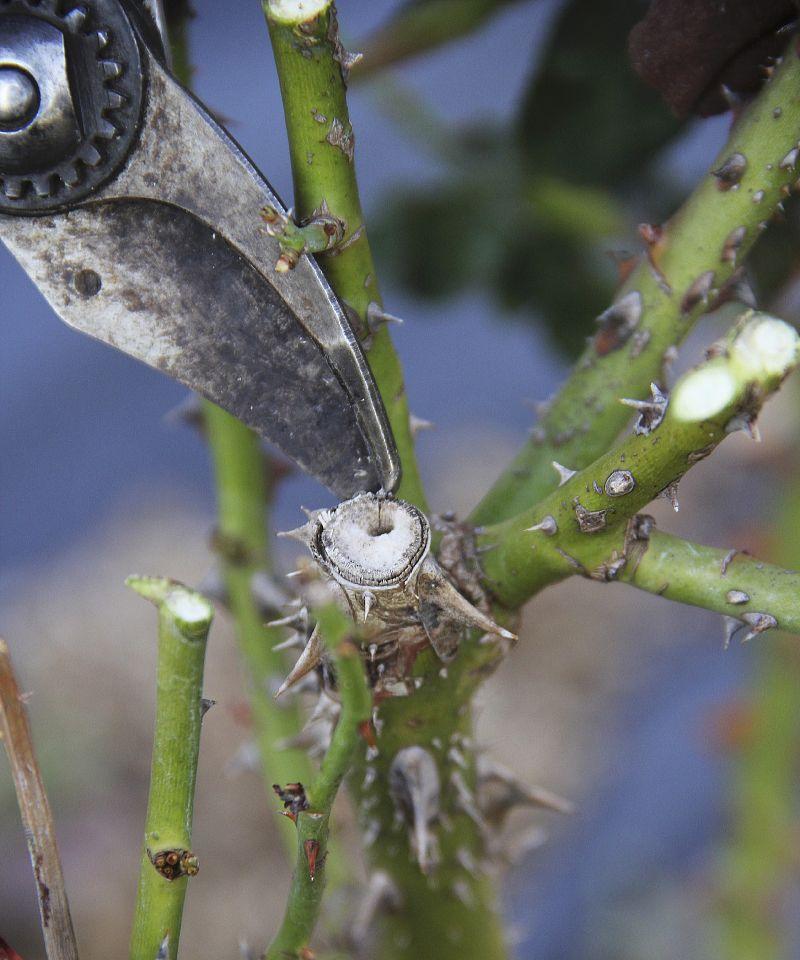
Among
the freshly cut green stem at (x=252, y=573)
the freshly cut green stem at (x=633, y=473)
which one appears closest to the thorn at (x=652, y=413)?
the freshly cut green stem at (x=633, y=473)

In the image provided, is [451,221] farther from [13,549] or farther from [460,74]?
[13,549]

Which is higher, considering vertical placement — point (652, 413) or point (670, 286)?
point (670, 286)

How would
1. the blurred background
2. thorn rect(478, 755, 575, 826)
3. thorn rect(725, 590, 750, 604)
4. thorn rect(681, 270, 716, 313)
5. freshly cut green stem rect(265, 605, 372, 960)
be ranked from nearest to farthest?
freshly cut green stem rect(265, 605, 372, 960) → thorn rect(725, 590, 750, 604) → thorn rect(681, 270, 716, 313) → thorn rect(478, 755, 575, 826) → the blurred background

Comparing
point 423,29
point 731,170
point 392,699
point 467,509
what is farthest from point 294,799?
point 467,509

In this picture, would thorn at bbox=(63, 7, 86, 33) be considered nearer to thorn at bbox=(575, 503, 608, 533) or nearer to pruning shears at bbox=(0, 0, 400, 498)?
pruning shears at bbox=(0, 0, 400, 498)

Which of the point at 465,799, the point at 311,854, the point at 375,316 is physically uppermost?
the point at 375,316

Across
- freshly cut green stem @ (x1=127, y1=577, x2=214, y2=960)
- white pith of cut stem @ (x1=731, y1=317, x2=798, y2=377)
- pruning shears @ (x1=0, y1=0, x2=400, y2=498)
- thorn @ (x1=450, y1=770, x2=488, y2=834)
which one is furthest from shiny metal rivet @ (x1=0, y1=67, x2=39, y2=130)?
thorn @ (x1=450, y1=770, x2=488, y2=834)

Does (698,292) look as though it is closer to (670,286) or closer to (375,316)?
(670,286)
